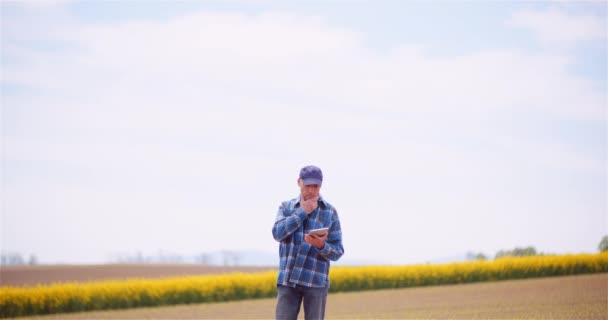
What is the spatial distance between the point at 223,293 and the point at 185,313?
204 inches

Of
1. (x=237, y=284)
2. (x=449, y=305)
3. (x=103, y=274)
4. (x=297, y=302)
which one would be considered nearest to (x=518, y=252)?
(x=237, y=284)

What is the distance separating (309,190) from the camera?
5230 mm

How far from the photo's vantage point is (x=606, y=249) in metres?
30.8

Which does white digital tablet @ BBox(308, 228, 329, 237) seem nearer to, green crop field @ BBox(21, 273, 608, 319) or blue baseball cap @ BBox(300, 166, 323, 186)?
blue baseball cap @ BBox(300, 166, 323, 186)

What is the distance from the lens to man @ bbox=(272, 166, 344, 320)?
17.0 ft

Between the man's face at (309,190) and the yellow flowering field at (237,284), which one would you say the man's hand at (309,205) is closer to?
the man's face at (309,190)

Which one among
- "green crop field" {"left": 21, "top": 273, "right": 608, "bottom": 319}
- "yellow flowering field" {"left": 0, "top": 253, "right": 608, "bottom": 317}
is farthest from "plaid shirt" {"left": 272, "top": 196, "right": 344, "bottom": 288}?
"yellow flowering field" {"left": 0, "top": 253, "right": 608, "bottom": 317}

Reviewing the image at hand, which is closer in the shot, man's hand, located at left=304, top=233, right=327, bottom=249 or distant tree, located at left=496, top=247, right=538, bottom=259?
man's hand, located at left=304, top=233, right=327, bottom=249

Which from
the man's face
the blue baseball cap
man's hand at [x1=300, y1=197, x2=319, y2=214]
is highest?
the blue baseball cap

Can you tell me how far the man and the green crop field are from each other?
8.30 meters

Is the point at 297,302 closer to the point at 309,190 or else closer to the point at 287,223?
the point at 287,223

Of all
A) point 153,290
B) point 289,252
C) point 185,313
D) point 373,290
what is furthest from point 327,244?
point 373,290

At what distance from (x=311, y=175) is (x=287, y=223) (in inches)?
14.7

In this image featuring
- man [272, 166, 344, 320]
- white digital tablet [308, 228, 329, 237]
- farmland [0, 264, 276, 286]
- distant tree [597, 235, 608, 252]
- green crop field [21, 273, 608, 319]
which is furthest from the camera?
farmland [0, 264, 276, 286]
